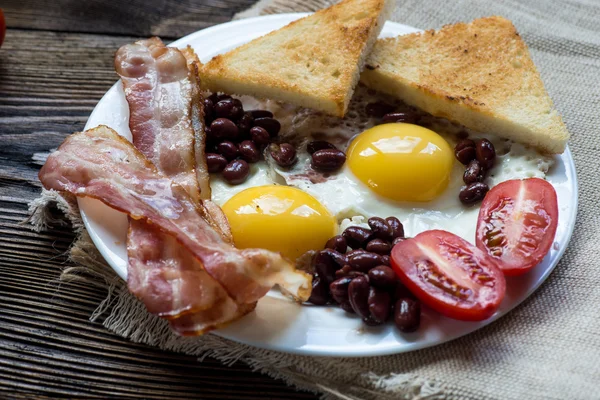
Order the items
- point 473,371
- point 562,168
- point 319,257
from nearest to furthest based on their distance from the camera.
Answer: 1. point 473,371
2. point 319,257
3. point 562,168

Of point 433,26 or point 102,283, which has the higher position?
point 433,26

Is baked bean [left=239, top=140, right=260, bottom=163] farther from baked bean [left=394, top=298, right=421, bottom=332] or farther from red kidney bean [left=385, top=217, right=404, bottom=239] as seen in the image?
baked bean [left=394, top=298, right=421, bottom=332]

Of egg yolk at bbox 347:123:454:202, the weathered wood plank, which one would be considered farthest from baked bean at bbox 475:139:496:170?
the weathered wood plank

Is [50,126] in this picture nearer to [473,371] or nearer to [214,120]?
[214,120]

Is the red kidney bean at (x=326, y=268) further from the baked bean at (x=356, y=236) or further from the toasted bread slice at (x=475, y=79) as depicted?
the toasted bread slice at (x=475, y=79)

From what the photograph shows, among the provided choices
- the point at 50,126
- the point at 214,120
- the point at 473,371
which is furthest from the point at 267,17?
the point at 473,371

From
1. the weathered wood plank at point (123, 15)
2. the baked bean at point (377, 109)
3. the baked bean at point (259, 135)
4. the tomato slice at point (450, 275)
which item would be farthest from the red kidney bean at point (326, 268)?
the weathered wood plank at point (123, 15)
